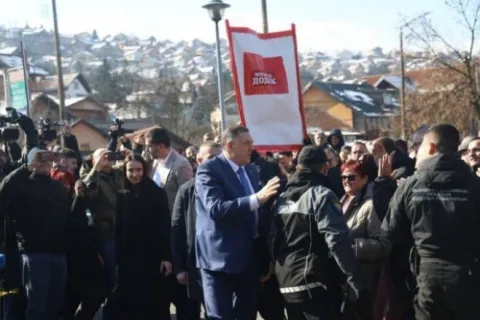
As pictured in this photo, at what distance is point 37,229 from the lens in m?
7.03

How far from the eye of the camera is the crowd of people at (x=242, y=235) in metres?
5.26

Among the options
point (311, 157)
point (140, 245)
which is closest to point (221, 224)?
point (311, 157)

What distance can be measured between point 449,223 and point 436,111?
30241 millimetres

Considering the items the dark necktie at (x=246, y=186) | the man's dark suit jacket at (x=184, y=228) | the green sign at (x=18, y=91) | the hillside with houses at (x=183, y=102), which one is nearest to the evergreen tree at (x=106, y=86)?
the hillside with houses at (x=183, y=102)

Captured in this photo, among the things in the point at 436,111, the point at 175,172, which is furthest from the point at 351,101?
the point at 175,172

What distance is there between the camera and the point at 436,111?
34375 millimetres

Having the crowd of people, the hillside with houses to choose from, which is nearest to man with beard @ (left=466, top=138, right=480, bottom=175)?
the crowd of people

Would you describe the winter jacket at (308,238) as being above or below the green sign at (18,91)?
below

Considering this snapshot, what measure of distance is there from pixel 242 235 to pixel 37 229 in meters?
2.16

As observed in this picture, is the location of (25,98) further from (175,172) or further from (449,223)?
(449,223)

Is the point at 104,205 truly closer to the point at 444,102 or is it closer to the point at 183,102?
the point at 444,102

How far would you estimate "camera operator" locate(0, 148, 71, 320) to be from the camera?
23.0 ft

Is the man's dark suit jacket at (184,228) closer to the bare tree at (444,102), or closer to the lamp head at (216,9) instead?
the lamp head at (216,9)

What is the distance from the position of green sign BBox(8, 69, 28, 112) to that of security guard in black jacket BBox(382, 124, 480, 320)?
40.8 ft
